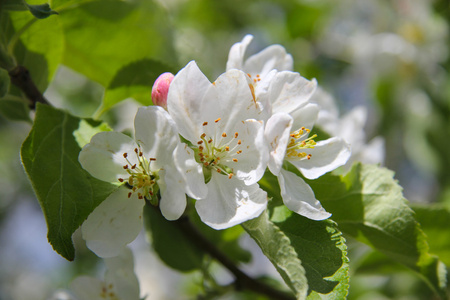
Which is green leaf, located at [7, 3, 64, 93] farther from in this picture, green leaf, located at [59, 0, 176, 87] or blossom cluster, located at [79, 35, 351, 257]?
blossom cluster, located at [79, 35, 351, 257]

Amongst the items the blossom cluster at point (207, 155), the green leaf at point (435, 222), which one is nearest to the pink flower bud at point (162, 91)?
the blossom cluster at point (207, 155)

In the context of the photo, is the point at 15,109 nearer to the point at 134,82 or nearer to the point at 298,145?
the point at 134,82

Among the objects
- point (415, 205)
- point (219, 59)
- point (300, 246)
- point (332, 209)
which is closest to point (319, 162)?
point (332, 209)

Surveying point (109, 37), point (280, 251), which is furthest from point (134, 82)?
point (280, 251)

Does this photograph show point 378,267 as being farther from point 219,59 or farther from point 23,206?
point 23,206

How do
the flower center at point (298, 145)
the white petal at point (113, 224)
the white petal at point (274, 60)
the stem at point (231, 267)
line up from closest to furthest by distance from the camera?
the white petal at point (113, 224), the flower center at point (298, 145), the white petal at point (274, 60), the stem at point (231, 267)

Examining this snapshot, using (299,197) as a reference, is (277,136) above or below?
above

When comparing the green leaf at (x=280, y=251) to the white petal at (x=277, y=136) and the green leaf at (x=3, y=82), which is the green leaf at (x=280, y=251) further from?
the green leaf at (x=3, y=82)
